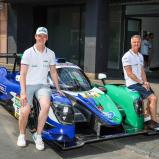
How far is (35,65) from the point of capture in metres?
6.68

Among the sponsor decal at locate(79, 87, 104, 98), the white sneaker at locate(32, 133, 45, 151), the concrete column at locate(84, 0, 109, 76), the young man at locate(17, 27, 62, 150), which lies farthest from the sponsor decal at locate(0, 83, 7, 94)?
the concrete column at locate(84, 0, 109, 76)

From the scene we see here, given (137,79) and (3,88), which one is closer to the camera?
(137,79)

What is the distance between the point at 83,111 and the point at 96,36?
9.09 m

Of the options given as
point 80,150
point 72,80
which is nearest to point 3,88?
point 72,80

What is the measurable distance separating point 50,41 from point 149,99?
13.8 m

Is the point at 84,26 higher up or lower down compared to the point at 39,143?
higher up

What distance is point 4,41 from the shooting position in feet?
67.8

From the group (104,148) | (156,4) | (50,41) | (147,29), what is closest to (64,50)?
(50,41)

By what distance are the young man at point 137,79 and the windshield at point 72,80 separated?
82cm

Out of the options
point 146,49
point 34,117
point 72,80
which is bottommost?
point 34,117

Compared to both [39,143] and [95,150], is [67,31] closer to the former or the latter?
[95,150]

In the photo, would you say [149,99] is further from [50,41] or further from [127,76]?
[50,41]

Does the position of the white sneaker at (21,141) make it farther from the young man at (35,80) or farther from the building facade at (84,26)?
the building facade at (84,26)

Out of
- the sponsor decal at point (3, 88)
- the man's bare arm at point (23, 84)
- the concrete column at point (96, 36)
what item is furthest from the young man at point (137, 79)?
the concrete column at point (96, 36)
